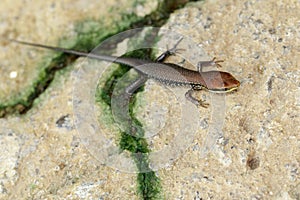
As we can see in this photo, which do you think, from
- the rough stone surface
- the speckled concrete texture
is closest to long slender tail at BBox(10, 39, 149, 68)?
the rough stone surface

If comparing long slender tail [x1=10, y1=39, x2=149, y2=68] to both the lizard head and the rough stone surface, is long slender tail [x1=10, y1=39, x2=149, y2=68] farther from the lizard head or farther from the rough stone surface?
the lizard head

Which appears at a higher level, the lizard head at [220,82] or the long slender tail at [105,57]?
the lizard head at [220,82]

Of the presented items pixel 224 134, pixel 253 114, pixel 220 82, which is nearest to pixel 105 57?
pixel 220 82

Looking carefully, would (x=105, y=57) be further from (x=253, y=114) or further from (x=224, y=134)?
(x=253, y=114)

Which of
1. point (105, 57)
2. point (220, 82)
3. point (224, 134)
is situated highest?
point (220, 82)

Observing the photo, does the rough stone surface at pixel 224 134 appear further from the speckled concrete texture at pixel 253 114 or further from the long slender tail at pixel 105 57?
the long slender tail at pixel 105 57

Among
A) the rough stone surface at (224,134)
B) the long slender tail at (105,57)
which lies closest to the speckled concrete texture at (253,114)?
the rough stone surface at (224,134)

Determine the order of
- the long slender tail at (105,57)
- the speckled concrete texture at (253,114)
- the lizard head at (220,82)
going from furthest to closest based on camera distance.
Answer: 1. the long slender tail at (105,57)
2. the lizard head at (220,82)
3. the speckled concrete texture at (253,114)

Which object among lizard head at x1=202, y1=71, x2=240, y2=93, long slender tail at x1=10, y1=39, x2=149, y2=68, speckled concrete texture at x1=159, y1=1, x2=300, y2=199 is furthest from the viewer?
long slender tail at x1=10, y1=39, x2=149, y2=68

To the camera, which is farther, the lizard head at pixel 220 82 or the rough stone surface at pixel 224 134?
the lizard head at pixel 220 82

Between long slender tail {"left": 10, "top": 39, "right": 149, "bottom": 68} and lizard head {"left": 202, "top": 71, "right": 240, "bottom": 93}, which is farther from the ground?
lizard head {"left": 202, "top": 71, "right": 240, "bottom": 93}
